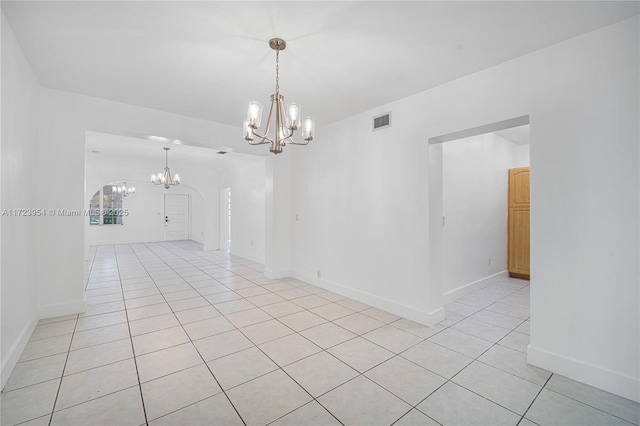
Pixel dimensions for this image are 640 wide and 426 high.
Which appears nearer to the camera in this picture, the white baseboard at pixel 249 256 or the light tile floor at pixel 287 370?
the light tile floor at pixel 287 370

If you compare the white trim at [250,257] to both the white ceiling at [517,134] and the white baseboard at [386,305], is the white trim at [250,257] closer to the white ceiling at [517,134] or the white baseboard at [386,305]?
Answer: the white baseboard at [386,305]

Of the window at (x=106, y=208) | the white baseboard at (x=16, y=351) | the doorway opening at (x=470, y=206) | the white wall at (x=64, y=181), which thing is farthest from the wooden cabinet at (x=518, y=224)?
the window at (x=106, y=208)

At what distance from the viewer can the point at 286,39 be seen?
7.34 feet

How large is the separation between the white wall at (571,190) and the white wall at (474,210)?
3.00 ft

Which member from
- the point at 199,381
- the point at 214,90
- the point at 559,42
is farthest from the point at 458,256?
the point at 214,90

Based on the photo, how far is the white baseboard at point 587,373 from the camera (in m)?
1.94

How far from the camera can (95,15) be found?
1990 mm

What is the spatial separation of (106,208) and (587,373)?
13.1 metres

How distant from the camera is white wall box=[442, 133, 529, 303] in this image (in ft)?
13.1

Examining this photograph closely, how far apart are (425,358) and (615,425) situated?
1.16 meters

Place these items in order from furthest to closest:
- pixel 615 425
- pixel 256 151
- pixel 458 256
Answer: pixel 256 151
pixel 458 256
pixel 615 425

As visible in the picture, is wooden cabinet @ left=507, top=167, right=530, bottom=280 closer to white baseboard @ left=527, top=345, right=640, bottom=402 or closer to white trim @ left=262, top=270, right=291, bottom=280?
white baseboard @ left=527, top=345, right=640, bottom=402

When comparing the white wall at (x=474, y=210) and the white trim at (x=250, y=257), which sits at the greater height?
the white wall at (x=474, y=210)

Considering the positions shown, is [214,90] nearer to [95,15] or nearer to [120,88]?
[120,88]
